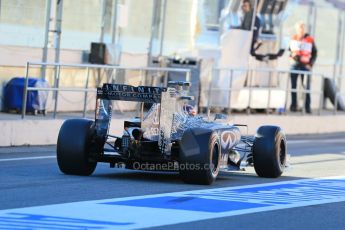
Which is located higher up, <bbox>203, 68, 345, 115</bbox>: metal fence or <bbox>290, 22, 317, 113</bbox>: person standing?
<bbox>290, 22, 317, 113</bbox>: person standing

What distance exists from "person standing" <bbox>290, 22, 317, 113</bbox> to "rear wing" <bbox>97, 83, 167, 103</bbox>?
47.2 feet

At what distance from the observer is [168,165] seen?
13.8 meters

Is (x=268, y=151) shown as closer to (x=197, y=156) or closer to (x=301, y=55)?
(x=197, y=156)

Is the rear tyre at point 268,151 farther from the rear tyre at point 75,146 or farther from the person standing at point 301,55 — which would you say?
the person standing at point 301,55

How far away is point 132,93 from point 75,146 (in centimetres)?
100

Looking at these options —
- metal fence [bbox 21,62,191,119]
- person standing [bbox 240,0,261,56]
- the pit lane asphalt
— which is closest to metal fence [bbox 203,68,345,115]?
person standing [bbox 240,0,261,56]

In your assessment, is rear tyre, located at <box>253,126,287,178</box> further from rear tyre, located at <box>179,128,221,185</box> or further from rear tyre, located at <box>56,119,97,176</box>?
rear tyre, located at <box>56,119,97,176</box>

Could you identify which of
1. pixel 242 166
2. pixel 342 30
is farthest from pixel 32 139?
pixel 342 30

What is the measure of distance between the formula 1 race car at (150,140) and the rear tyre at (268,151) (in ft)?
2.07

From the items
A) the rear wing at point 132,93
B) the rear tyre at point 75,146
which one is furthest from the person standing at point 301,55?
the rear tyre at point 75,146

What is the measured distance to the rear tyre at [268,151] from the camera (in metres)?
15.0

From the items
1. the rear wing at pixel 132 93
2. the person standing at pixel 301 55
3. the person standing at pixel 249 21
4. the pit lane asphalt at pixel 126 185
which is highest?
the person standing at pixel 249 21

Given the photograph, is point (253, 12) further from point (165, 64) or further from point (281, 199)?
point (281, 199)

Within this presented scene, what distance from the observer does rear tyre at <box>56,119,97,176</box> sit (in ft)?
45.8
